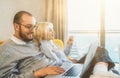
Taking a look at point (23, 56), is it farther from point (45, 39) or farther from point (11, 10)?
point (11, 10)

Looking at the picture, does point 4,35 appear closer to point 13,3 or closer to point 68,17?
point 13,3

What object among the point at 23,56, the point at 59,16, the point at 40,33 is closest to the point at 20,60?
the point at 23,56

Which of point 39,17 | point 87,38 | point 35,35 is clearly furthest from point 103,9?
point 35,35

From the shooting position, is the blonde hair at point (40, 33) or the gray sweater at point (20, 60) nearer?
the gray sweater at point (20, 60)

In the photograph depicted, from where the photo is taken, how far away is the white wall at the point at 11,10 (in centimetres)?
424

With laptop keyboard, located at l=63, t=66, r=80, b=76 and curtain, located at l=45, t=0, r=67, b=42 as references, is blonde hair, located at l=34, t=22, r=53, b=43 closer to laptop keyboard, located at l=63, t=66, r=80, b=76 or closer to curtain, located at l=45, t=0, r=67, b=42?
laptop keyboard, located at l=63, t=66, r=80, b=76

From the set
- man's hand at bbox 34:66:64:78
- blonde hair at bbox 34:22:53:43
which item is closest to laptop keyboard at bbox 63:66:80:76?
man's hand at bbox 34:66:64:78

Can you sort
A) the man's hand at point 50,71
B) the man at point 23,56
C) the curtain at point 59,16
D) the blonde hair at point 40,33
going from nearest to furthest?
1. the man's hand at point 50,71
2. the man at point 23,56
3. the blonde hair at point 40,33
4. the curtain at point 59,16

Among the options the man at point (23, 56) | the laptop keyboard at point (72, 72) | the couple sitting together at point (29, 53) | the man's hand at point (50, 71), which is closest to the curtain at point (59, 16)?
the couple sitting together at point (29, 53)

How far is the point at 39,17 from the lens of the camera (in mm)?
4426

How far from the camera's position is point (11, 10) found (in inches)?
169

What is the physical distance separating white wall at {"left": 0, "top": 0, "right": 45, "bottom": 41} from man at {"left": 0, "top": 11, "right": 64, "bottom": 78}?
2502 mm

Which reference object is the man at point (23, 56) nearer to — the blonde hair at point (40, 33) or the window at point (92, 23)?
the blonde hair at point (40, 33)

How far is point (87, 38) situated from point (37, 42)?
102 inches
